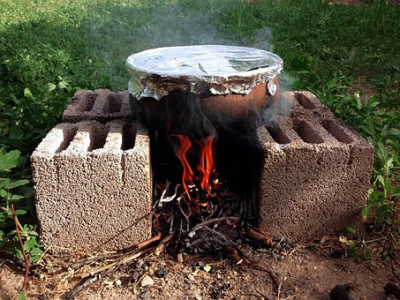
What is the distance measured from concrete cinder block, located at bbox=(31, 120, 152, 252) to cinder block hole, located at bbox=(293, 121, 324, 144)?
91 cm

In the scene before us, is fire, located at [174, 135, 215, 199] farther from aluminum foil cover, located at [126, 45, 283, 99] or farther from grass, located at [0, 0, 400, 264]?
grass, located at [0, 0, 400, 264]

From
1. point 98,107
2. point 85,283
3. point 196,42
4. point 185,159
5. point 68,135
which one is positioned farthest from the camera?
point 196,42

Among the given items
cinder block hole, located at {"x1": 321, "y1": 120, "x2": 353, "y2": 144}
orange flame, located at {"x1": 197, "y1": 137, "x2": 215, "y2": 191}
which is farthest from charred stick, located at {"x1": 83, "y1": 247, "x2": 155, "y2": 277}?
cinder block hole, located at {"x1": 321, "y1": 120, "x2": 353, "y2": 144}

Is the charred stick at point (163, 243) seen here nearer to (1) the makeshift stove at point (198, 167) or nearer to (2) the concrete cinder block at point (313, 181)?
(1) the makeshift stove at point (198, 167)

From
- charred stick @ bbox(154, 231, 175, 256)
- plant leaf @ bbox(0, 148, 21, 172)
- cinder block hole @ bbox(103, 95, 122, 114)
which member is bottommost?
charred stick @ bbox(154, 231, 175, 256)

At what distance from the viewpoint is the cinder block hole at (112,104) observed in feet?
10.4


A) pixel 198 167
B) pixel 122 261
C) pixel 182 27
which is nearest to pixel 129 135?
pixel 198 167

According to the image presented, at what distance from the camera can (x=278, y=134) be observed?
2715 mm

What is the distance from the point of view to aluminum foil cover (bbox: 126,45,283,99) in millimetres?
2367

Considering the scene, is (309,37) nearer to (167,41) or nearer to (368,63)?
(368,63)

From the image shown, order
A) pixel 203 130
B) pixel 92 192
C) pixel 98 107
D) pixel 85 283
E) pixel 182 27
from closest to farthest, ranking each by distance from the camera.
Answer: pixel 85 283 → pixel 92 192 → pixel 203 130 → pixel 98 107 → pixel 182 27

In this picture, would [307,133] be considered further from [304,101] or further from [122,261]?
[122,261]

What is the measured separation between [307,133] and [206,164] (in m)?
0.62

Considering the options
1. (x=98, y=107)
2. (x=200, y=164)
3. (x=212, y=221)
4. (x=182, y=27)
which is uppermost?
(x=98, y=107)
